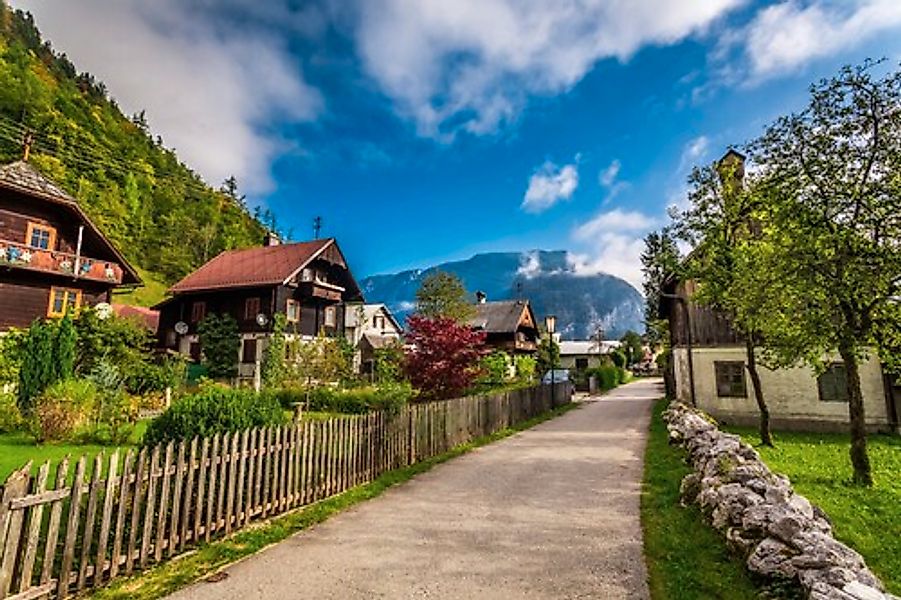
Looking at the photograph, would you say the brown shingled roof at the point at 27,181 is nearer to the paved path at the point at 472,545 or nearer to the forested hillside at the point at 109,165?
the paved path at the point at 472,545

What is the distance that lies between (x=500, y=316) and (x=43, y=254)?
4186 cm

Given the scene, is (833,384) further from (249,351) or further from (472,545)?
(249,351)

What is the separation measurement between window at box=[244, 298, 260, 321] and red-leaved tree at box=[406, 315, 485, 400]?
21086 mm

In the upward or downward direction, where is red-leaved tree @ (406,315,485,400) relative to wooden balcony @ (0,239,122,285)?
downward

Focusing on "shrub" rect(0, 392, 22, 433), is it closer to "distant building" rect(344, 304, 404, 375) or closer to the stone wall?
the stone wall

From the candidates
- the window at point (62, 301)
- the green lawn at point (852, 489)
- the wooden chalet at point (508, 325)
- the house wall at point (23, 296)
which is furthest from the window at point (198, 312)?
the green lawn at point (852, 489)

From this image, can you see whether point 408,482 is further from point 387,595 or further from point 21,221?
point 21,221

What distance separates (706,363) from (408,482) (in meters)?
16.5

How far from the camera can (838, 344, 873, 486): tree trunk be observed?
398 inches

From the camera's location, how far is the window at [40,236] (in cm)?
2397

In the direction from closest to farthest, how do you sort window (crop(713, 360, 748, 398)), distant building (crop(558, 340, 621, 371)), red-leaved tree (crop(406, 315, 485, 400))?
1. red-leaved tree (crop(406, 315, 485, 400))
2. window (crop(713, 360, 748, 398))
3. distant building (crop(558, 340, 621, 371))

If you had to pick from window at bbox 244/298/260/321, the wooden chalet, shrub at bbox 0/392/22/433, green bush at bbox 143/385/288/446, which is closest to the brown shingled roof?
window at bbox 244/298/260/321

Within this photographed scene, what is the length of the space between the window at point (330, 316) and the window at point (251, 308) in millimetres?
5727

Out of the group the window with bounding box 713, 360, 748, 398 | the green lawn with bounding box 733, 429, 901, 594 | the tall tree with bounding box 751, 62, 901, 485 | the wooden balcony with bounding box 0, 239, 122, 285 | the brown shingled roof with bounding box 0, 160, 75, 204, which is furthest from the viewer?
the brown shingled roof with bounding box 0, 160, 75, 204
